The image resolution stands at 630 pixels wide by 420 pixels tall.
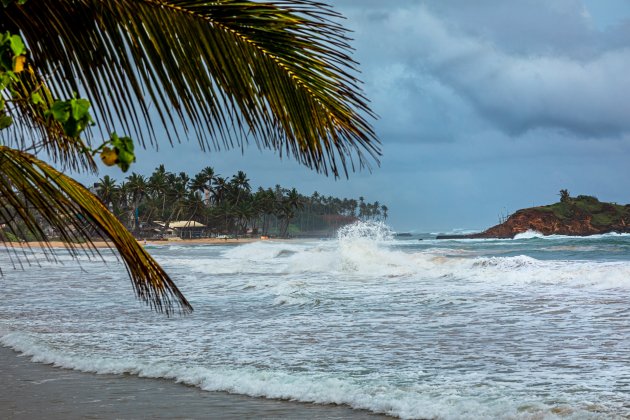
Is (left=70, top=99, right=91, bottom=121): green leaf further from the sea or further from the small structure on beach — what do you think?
the small structure on beach

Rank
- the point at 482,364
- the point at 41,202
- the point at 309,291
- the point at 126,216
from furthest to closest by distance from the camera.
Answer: the point at 126,216
the point at 309,291
the point at 482,364
the point at 41,202

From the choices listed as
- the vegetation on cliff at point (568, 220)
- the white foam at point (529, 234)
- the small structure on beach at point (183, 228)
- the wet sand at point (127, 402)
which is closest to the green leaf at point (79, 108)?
the wet sand at point (127, 402)

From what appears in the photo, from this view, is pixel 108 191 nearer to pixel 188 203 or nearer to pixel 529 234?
pixel 188 203

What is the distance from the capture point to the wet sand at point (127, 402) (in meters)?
5.69

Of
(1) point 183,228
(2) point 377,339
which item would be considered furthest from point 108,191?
(2) point 377,339

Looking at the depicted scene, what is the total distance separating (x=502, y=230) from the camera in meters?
96.8

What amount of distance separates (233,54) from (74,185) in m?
0.51

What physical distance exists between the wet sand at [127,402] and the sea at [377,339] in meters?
0.23

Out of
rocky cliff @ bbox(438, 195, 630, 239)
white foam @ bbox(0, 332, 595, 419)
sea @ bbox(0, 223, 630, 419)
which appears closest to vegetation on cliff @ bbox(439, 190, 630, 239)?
rocky cliff @ bbox(438, 195, 630, 239)

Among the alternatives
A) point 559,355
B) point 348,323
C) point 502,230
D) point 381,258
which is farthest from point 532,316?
point 502,230

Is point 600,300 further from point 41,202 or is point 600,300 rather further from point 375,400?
point 41,202

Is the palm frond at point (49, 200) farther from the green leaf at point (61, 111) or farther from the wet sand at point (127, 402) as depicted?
the wet sand at point (127, 402)

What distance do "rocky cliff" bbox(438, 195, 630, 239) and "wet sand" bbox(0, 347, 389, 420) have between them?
9094cm

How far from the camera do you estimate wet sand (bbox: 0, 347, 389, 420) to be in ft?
18.7
